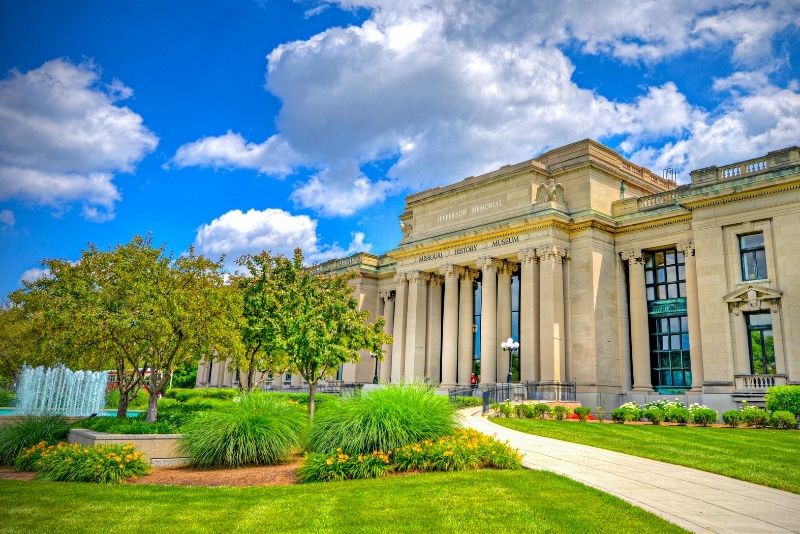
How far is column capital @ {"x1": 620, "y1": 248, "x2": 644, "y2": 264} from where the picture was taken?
1561 inches

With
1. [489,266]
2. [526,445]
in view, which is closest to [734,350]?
[489,266]

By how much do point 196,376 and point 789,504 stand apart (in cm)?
8249

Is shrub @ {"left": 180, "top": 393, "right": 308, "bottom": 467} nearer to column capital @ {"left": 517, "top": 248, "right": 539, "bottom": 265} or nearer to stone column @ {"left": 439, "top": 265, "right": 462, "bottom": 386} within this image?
column capital @ {"left": 517, "top": 248, "right": 539, "bottom": 265}

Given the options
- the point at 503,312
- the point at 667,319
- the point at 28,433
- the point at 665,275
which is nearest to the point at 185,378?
the point at 503,312

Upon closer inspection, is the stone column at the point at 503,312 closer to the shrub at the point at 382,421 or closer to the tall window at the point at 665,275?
the tall window at the point at 665,275

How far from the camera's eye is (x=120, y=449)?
50.7 ft

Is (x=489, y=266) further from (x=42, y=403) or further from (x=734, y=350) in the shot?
(x=42, y=403)

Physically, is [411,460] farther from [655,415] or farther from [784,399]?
[784,399]

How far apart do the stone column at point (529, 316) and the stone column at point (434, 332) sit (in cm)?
942

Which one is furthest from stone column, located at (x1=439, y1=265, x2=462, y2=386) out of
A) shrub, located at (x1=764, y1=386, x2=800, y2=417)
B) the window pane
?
shrub, located at (x1=764, y1=386, x2=800, y2=417)

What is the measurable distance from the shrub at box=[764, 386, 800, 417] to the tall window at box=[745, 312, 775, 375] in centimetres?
558

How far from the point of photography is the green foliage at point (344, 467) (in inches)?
528

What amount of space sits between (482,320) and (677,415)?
1755 cm

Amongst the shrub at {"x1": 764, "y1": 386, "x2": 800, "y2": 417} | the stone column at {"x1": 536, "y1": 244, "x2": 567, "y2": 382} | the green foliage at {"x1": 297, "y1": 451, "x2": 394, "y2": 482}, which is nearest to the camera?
the green foliage at {"x1": 297, "y1": 451, "x2": 394, "y2": 482}
